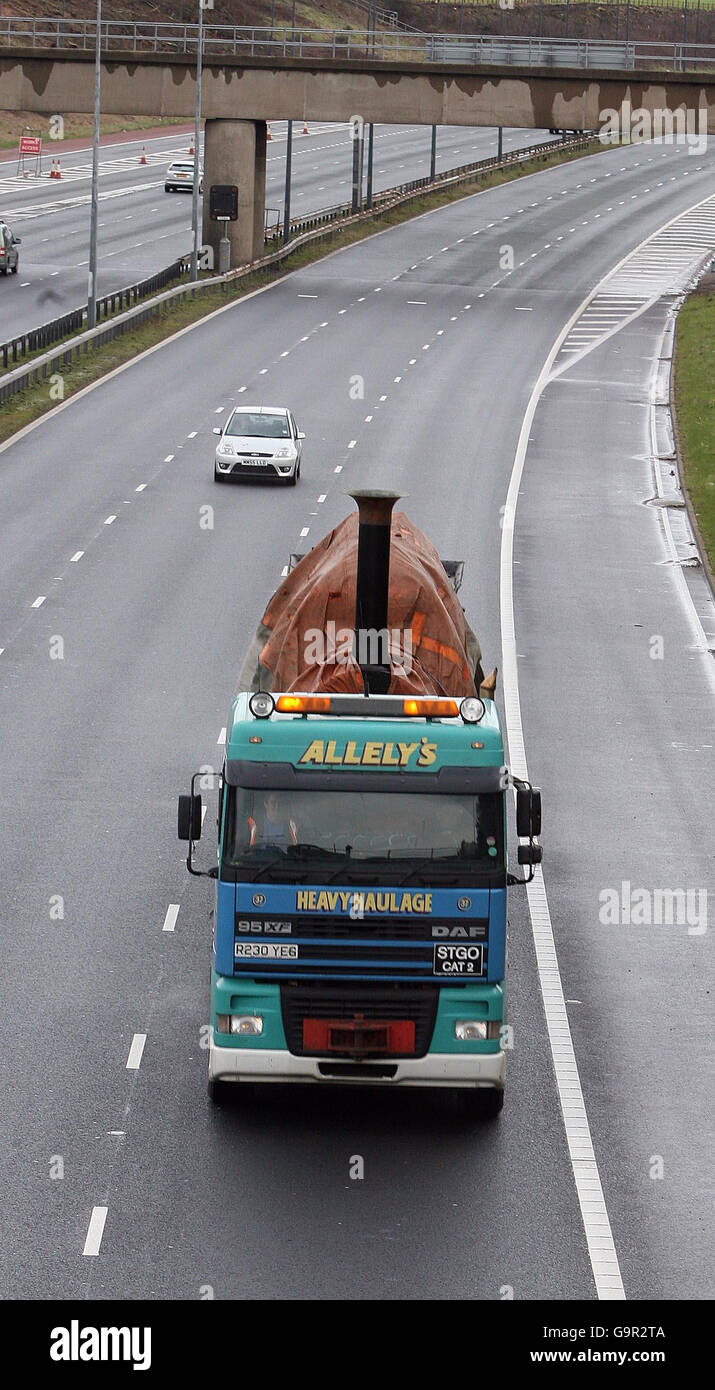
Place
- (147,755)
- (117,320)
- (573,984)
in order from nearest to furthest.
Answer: (573,984)
(147,755)
(117,320)

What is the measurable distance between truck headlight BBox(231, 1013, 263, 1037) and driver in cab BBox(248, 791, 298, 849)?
1206 mm

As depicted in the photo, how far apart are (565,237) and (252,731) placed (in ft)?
255

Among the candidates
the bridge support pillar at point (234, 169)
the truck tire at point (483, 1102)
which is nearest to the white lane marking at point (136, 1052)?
the truck tire at point (483, 1102)

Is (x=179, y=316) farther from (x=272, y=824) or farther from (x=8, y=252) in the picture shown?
(x=272, y=824)

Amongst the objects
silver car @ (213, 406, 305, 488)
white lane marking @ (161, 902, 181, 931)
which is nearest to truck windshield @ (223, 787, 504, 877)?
white lane marking @ (161, 902, 181, 931)

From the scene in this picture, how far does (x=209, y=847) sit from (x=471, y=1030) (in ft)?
22.9

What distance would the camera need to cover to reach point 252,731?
13.6 meters

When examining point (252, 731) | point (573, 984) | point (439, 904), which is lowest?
point (573, 984)

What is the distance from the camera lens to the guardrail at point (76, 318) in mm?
52719

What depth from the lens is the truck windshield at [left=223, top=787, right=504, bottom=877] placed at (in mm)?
13555

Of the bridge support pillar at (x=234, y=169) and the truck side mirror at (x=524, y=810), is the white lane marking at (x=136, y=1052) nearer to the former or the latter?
the truck side mirror at (x=524, y=810)

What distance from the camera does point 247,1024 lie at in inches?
542
